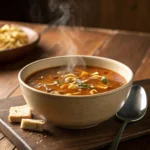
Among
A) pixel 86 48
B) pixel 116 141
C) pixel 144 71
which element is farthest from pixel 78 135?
pixel 86 48

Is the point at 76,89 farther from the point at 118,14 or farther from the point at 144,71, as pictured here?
the point at 118,14

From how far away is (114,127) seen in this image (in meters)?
1.03

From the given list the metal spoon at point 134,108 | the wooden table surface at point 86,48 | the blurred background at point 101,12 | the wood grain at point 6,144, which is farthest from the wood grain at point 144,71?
the blurred background at point 101,12

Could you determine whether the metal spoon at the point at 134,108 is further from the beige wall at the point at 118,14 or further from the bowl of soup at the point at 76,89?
the beige wall at the point at 118,14

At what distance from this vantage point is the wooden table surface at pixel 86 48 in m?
1.49

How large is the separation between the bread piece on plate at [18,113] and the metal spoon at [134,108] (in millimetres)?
269

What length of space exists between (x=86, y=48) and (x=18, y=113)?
81cm

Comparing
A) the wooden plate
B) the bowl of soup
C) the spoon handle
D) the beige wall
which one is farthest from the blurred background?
the spoon handle

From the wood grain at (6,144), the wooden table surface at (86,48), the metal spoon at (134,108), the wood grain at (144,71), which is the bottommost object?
the wooden table surface at (86,48)

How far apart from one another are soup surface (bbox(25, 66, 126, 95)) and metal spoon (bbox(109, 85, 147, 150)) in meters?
0.08

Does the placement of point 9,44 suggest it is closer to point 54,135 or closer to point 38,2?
point 54,135

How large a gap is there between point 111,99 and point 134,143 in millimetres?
145

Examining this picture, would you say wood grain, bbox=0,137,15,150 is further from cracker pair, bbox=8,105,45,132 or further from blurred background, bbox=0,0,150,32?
blurred background, bbox=0,0,150,32

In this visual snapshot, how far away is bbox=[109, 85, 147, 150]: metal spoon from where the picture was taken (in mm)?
1066
